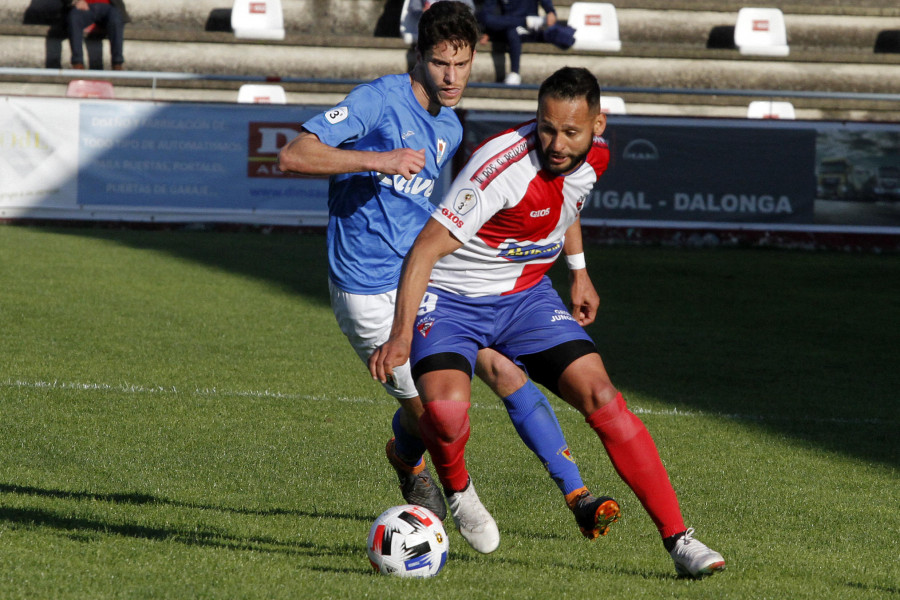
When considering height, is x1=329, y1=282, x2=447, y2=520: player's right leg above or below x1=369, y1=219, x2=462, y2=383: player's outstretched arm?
below

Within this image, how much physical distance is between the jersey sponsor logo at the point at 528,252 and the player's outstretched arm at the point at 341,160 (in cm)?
49

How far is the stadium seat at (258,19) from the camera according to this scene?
19.2m

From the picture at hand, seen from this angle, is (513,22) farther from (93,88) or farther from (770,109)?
(93,88)

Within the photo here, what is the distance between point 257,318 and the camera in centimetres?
1034

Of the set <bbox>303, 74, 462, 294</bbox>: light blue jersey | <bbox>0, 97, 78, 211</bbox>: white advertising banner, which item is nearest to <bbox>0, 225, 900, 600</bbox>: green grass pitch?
<bbox>303, 74, 462, 294</bbox>: light blue jersey

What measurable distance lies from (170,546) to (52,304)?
21.9 feet

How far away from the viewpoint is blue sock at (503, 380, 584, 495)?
4488 mm

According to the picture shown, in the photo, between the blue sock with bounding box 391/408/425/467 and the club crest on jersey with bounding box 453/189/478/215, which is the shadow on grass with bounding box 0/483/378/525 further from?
the club crest on jersey with bounding box 453/189/478/215

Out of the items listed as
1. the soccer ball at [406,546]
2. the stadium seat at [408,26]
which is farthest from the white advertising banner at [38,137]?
the soccer ball at [406,546]

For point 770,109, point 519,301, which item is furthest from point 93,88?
point 519,301

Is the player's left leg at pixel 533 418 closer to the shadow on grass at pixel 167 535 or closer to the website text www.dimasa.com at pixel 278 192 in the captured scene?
the shadow on grass at pixel 167 535

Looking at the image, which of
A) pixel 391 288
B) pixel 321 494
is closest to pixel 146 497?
pixel 321 494

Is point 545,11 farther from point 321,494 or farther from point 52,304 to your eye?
point 321,494

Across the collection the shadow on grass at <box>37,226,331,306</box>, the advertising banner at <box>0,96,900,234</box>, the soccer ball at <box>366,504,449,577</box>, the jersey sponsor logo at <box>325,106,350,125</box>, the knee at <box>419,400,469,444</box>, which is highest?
the jersey sponsor logo at <box>325,106,350,125</box>
